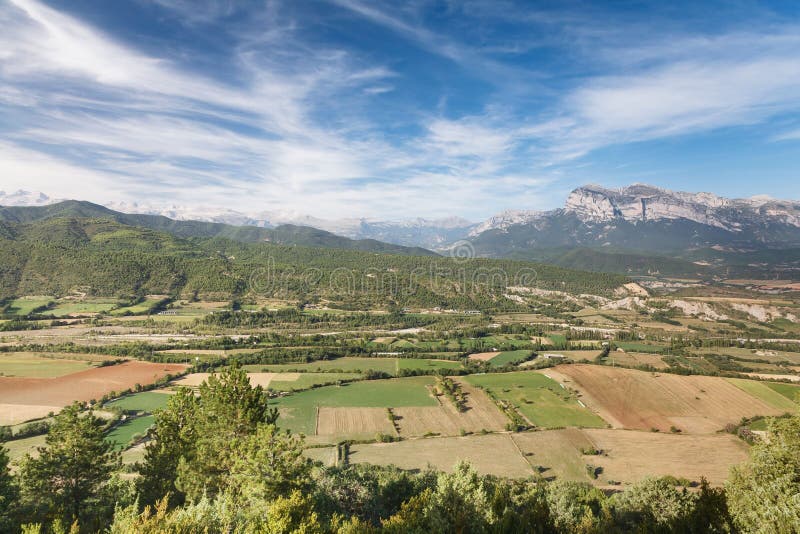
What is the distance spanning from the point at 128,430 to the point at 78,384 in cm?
2896

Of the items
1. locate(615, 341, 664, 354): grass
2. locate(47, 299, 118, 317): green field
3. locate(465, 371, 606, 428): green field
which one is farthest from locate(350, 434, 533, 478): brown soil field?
locate(47, 299, 118, 317): green field

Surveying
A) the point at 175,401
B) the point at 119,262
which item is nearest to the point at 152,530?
the point at 175,401

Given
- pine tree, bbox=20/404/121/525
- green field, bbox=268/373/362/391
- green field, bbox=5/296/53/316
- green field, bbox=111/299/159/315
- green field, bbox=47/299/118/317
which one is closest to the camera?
pine tree, bbox=20/404/121/525

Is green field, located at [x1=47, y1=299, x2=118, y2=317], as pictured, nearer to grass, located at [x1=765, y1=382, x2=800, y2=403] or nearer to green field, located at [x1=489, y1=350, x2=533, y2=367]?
green field, located at [x1=489, y1=350, x2=533, y2=367]

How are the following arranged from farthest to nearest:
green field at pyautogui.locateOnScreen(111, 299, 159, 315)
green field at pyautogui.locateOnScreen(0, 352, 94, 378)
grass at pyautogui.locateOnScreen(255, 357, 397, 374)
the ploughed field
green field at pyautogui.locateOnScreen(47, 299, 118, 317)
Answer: green field at pyautogui.locateOnScreen(111, 299, 159, 315)
green field at pyautogui.locateOnScreen(47, 299, 118, 317)
grass at pyautogui.locateOnScreen(255, 357, 397, 374)
green field at pyautogui.locateOnScreen(0, 352, 94, 378)
the ploughed field

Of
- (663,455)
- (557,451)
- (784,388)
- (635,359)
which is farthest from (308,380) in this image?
(784,388)

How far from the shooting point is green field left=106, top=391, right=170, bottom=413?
227ft

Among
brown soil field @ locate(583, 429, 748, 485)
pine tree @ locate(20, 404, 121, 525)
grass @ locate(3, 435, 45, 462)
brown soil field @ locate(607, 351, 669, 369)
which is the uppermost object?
pine tree @ locate(20, 404, 121, 525)

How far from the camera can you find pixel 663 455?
56.6 metres

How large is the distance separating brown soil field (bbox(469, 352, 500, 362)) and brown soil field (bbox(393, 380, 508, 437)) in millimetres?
33052

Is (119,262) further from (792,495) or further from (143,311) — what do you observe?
(792,495)

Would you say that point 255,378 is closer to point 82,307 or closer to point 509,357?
point 509,357

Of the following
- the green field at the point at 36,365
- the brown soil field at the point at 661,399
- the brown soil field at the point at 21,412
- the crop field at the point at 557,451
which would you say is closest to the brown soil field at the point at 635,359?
the brown soil field at the point at 661,399

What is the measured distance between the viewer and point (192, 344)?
114938 mm
